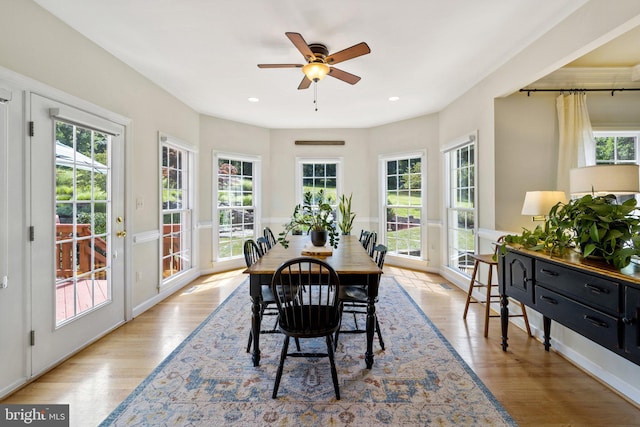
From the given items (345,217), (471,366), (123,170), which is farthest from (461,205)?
(123,170)

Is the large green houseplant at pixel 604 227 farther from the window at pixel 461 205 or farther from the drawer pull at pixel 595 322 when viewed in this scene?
the window at pixel 461 205

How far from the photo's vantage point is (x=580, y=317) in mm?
1717

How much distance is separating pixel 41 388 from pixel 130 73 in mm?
2914

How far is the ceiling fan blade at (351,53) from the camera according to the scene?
7.07 feet

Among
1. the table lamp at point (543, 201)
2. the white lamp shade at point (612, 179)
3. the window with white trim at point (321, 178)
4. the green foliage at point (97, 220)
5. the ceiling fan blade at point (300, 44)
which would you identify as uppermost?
the ceiling fan blade at point (300, 44)

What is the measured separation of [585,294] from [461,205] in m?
2.65

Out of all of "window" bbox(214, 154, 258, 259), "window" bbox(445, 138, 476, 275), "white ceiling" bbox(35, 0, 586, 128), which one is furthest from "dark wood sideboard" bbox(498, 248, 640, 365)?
"window" bbox(214, 154, 258, 259)

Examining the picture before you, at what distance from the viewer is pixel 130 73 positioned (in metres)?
3.08

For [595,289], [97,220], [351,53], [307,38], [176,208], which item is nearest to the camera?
[595,289]

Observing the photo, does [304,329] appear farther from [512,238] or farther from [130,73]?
[130,73]

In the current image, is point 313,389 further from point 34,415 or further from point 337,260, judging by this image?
point 34,415

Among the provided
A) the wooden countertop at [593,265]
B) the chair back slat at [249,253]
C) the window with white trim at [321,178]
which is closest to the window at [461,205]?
the wooden countertop at [593,265]

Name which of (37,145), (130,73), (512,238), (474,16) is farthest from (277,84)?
(512,238)

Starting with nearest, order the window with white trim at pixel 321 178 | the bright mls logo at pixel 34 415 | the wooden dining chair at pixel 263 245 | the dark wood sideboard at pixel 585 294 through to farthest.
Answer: the dark wood sideboard at pixel 585 294 < the bright mls logo at pixel 34 415 < the wooden dining chair at pixel 263 245 < the window with white trim at pixel 321 178
